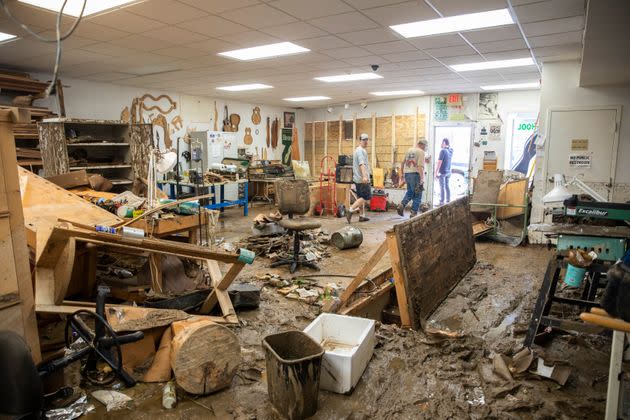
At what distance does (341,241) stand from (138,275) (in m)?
2.95

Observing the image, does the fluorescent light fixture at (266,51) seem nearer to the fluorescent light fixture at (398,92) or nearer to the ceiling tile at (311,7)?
the ceiling tile at (311,7)

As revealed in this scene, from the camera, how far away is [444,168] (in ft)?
30.4

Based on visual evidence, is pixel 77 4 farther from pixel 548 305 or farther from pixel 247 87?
pixel 548 305

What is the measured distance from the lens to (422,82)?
7.59 m

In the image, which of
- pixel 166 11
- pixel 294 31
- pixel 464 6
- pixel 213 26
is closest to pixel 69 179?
pixel 166 11

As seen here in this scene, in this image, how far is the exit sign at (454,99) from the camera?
9.04m

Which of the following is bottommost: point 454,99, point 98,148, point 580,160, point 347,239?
point 347,239

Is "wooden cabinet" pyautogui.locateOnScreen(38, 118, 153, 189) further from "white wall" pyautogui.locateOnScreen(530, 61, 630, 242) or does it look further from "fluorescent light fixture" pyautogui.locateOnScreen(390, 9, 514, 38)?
"white wall" pyautogui.locateOnScreen(530, 61, 630, 242)

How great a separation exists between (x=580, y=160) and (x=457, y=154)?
3.96m

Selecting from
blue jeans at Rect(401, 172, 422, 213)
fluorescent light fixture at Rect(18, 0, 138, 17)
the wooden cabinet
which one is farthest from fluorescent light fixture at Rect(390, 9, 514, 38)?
the wooden cabinet

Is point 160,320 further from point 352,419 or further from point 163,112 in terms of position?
point 163,112

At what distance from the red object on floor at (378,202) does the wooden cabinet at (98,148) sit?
5.16 m

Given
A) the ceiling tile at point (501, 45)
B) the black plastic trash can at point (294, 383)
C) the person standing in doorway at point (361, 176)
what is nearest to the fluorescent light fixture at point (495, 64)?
the ceiling tile at point (501, 45)

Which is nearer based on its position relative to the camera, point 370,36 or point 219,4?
point 219,4
